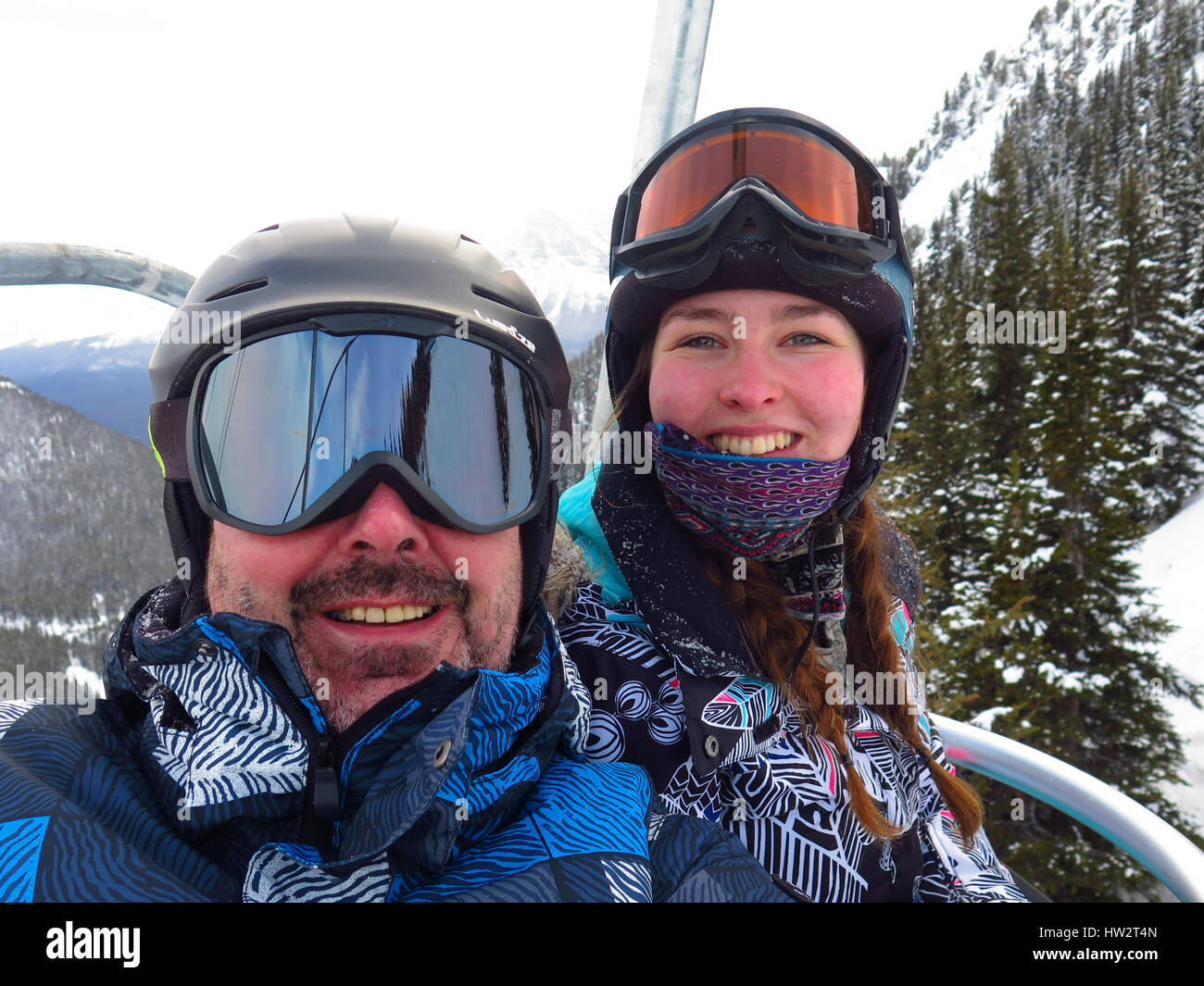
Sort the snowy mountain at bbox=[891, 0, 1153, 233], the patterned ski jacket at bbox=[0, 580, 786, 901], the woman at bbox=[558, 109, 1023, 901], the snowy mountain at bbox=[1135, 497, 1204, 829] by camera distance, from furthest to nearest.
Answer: the snowy mountain at bbox=[891, 0, 1153, 233] < the snowy mountain at bbox=[1135, 497, 1204, 829] < the woman at bbox=[558, 109, 1023, 901] < the patterned ski jacket at bbox=[0, 580, 786, 901]

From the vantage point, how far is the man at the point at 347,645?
1.13 metres

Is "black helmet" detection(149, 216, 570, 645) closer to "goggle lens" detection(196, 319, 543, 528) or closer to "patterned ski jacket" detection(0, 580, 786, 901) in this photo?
"goggle lens" detection(196, 319, 543, 528)

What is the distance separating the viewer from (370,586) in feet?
4.32

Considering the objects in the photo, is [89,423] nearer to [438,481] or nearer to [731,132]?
[438,481]

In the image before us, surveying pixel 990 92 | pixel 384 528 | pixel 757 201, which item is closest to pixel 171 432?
pixel 384 528

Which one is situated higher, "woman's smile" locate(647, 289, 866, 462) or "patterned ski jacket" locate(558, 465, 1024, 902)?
"woman's smile" locate(647, 289, 866, 462)

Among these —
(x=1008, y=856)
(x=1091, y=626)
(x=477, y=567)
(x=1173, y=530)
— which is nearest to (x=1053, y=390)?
(x=1091, y=626)

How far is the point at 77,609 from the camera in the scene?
73.2 inches

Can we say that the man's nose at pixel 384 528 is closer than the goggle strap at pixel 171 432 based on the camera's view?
Yes

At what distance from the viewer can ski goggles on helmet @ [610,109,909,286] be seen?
1955 millimetres

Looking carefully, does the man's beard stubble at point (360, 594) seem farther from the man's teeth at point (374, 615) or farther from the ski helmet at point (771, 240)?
the ski helmet at point (771, 240)

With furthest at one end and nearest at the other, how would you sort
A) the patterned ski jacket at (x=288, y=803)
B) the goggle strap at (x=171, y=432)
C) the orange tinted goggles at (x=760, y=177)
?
the orange tinted goggles at (x=760, y=177), the goggle strap at (x=171, y=432), the patterned ski jacket at (x=288, y=803)

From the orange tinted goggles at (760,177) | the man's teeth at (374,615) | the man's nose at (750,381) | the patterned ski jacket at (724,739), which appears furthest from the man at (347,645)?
the orange tinted goggles at (760,177)

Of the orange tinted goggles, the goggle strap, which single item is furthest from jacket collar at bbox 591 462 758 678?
the goggle strap
